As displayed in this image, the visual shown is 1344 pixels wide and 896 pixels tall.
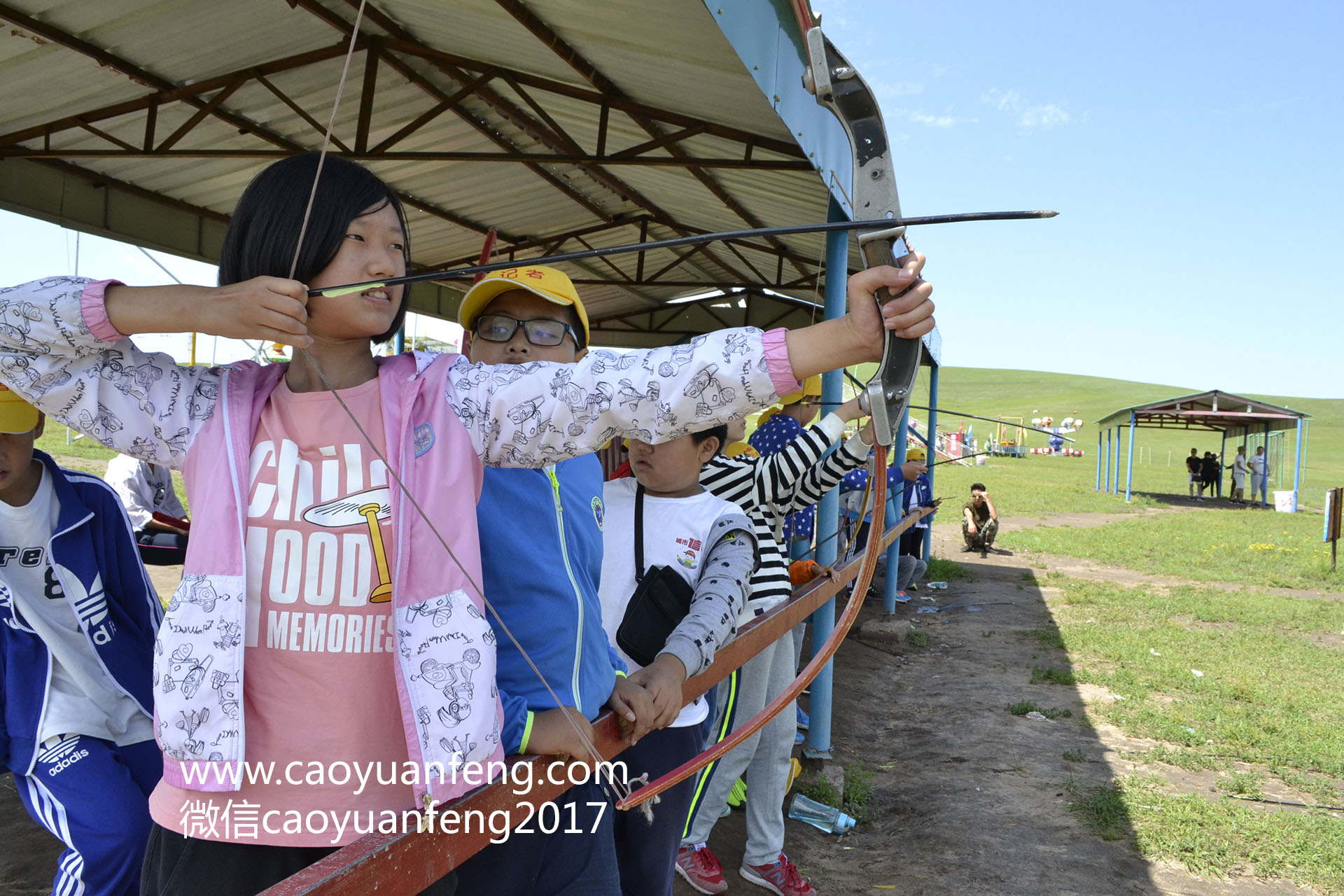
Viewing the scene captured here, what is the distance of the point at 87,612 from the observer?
6.52ft

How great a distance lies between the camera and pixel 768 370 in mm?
1012

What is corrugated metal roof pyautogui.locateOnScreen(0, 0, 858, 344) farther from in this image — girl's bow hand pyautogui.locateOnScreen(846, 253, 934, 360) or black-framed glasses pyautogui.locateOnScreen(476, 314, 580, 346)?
girl's bow hand pyautogui.locateOnScreen(846, 253, 934, 360)

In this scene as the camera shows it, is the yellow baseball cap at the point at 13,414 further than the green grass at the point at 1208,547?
No

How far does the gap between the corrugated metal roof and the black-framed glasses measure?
1.43m

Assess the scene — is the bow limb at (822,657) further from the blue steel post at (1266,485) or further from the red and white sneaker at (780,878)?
the blue steel post at (1266,485)

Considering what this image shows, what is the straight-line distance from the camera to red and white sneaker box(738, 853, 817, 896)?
3.37 metres

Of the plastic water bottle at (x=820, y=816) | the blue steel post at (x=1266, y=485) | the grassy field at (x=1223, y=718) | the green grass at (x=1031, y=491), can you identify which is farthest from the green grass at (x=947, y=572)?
the blue steel post at (x=1266, y=485)

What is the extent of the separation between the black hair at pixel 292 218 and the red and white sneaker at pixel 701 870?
284cm

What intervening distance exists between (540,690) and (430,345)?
41.7ft

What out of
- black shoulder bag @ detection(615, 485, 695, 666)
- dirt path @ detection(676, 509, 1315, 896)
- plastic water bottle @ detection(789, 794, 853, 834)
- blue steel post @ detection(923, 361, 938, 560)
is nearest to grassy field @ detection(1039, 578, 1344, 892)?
dirt path @ detection(676, 509, 1315, 896)

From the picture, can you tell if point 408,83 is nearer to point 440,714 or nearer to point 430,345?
point 440,714

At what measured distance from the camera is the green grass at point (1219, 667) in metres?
5.59

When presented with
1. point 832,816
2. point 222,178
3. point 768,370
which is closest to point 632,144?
point 222,178

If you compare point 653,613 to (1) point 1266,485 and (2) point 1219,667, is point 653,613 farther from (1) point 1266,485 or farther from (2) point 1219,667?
(1) point 1266,485
